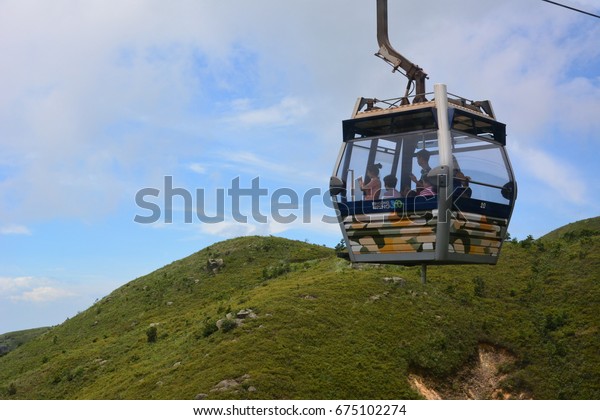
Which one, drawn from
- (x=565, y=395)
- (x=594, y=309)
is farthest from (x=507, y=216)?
(x=594, y=309)

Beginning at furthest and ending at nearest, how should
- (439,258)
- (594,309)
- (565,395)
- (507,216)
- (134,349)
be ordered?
(134,349)
(594,309)
(565,395)
(507,216)
(439,258)

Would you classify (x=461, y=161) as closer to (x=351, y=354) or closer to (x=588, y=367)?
(x=351, y=354)

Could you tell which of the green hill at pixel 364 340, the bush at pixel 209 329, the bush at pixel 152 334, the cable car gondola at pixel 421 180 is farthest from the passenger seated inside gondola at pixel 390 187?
the bush at pixel 152 334

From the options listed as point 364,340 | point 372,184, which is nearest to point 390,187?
point 372,184

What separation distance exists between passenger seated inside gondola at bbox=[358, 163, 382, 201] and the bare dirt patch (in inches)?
633

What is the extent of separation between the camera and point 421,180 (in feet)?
46.2

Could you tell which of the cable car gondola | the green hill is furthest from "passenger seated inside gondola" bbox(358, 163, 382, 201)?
the green hill

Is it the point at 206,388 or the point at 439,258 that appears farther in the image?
the point at 206,388

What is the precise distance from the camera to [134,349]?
37844 mm

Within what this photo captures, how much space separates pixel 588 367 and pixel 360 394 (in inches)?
431

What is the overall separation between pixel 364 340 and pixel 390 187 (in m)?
17.2

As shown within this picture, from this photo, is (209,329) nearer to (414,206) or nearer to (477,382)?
(477,382)

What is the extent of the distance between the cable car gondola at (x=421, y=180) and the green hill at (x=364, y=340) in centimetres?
1278

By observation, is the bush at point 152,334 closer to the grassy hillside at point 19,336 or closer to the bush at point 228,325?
the bush at point 228,325
